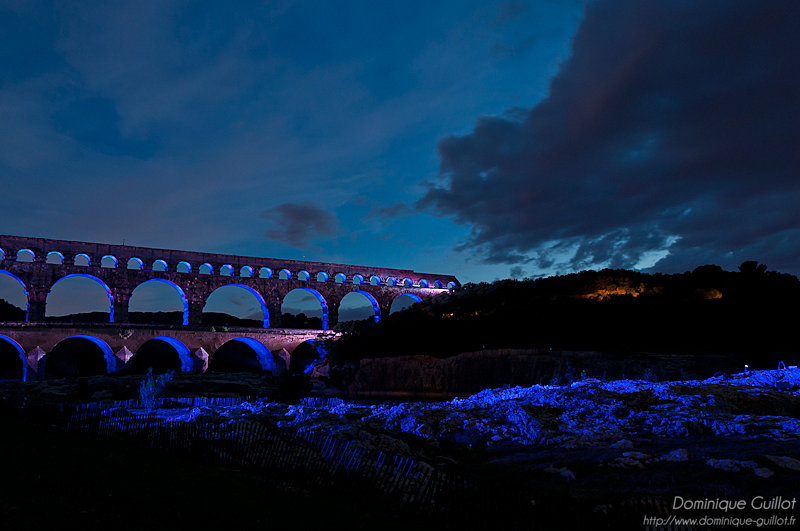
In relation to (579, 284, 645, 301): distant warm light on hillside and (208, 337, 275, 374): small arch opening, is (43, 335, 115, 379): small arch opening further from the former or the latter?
(579, 284, 645, 301): distant warm light on hillside

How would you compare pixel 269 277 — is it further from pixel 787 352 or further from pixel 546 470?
pixel 546 470

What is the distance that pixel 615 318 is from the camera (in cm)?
2312

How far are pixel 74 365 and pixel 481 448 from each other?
46.6 meters

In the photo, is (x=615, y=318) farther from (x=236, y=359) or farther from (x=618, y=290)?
(x=236, y=359)

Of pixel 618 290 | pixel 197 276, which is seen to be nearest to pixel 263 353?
pixel 197 276

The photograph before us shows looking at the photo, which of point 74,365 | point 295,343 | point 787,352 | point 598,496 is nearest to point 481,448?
point 598,496

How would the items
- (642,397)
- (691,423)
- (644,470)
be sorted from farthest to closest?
(642,397) < (691,423) < (644,470)

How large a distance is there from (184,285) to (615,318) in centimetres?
3262

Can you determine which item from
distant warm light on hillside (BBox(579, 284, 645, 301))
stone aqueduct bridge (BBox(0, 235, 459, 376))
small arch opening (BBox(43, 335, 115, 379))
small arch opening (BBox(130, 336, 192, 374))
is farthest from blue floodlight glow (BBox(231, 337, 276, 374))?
distant warm light on hillside (BBox(579, 284, 645, 301))

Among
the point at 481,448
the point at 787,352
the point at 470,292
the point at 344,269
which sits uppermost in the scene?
the point at 344,269

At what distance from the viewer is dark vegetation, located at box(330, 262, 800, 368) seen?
2147 centimetres

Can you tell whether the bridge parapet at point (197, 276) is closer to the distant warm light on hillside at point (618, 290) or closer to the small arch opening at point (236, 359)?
the small arch opening at point (236, 359)

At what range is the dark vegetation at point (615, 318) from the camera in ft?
70.4

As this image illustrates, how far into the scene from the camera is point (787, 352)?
20625mm
